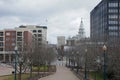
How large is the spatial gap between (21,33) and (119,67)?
130 metres

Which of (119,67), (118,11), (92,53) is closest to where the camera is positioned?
(119,67)

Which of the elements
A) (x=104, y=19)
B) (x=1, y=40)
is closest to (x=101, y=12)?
(x=104, y=19)

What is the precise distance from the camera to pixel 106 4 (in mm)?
151750

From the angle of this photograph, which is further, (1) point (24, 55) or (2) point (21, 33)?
(2) point (21, 33)

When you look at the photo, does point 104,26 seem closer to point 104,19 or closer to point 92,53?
point 104,19

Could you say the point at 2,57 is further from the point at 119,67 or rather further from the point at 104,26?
the point at 119,67

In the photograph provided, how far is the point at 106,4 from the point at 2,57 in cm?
6157

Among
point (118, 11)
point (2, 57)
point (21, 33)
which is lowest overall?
point (2, 57)

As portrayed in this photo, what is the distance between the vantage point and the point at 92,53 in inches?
2226

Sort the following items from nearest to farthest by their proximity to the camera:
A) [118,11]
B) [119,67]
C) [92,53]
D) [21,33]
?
[119,67], [92,53], [118,11], [21,33]

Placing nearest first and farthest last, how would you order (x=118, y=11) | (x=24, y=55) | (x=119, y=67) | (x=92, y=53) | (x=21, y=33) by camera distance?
(x=119, y=67) < (x=24, y=55) < (x=92, y=53) < (x=118, y=11) < (x=21, y=33)

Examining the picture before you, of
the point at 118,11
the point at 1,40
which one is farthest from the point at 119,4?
the point at 1,40

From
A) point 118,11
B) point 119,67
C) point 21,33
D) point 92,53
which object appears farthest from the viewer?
point 21,33

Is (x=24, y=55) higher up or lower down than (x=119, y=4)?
lower down
